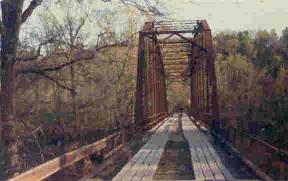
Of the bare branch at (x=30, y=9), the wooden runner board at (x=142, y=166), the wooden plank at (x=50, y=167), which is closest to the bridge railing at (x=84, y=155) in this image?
the wooden plank at (x=50, y=167)

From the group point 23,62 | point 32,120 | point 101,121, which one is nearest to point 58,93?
point 101,121

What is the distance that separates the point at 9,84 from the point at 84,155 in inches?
84.2

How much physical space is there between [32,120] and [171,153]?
13.3 feet

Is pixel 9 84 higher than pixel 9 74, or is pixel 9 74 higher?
pixel 9 74

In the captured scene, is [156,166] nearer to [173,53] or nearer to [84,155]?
[84,155]

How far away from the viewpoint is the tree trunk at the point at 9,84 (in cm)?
1132

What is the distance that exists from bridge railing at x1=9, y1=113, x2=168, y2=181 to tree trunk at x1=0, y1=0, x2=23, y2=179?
94cm

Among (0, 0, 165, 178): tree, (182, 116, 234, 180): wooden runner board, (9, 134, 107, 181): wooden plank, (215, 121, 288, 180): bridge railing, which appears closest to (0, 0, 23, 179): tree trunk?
(0, 0, 165, 178): tree

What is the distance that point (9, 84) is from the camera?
11.5 m

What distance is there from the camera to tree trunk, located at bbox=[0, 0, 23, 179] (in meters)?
11.3

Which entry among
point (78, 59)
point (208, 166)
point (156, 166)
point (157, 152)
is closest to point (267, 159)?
point (208, 166)

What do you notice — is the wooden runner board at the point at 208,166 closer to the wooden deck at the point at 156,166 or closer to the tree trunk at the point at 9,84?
the wooden deck at the point at 156,166

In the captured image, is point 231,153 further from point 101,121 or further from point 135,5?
point 101,121

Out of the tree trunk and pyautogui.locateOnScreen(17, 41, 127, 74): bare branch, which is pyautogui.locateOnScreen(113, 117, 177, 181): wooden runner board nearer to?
the tree trunk
